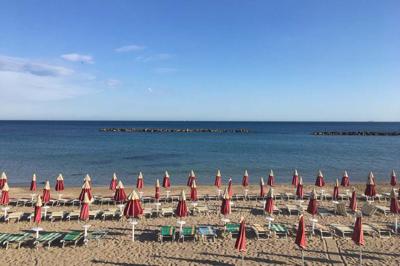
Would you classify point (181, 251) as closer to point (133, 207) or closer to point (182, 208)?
point (182, 208)

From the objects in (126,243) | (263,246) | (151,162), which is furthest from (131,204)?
(151,162)

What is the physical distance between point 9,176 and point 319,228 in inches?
1173

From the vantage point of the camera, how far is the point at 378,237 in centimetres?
1479

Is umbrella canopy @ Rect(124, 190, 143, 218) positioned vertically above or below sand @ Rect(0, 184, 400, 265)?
above

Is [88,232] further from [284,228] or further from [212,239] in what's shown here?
[284,228]

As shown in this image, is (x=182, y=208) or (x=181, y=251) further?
(x=182, y=208)

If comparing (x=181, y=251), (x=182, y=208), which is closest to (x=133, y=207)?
(x=182, y=208)

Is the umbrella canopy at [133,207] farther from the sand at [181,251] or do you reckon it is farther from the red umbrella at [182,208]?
the red umbrella at [182,208]

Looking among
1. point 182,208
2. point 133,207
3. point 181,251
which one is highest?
point 133,207

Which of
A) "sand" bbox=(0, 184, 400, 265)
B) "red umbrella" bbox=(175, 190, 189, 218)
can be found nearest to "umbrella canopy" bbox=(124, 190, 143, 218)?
"sand" bbox=(0, 184, 400, 265)

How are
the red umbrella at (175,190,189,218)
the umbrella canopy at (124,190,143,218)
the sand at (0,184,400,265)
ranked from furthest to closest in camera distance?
the red umbrella at (175,190,189,218), the umbrella canopy at (124,190,143,218), the sand at (0,184,400,265)

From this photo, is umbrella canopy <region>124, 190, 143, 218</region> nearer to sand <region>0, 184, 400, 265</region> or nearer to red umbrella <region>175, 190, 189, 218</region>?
sand <region>0, 184, 400, 265</region>

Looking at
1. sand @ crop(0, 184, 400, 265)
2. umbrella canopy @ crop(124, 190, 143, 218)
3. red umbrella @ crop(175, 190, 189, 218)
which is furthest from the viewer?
red umbrella @ crop(175, 190, 189, 218)

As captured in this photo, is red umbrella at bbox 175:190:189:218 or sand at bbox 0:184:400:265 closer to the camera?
sand at bbox 0:184:400:265
